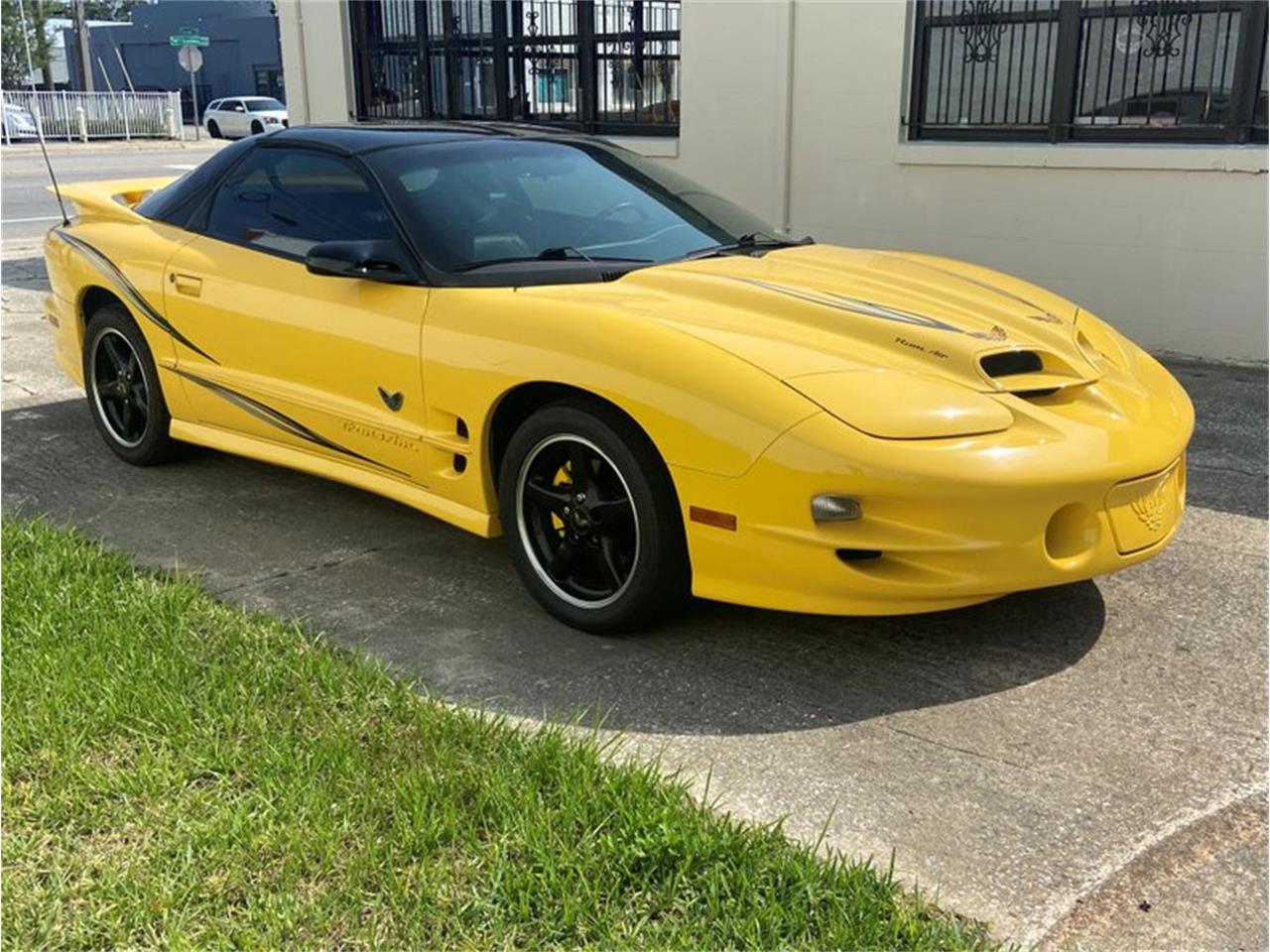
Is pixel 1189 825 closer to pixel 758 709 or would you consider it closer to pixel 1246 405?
pixel 758 709

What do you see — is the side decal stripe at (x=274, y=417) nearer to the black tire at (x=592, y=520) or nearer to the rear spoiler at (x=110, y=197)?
the black tire at (x=592, y=520)

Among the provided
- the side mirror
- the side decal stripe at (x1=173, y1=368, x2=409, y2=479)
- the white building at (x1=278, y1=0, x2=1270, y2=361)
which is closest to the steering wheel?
the side mirror

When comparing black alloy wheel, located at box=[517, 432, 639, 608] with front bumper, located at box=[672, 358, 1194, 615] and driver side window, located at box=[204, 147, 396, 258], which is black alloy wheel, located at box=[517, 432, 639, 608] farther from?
driver side window, located at box=[204, 147, 396, 258]

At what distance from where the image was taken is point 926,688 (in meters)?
3.38

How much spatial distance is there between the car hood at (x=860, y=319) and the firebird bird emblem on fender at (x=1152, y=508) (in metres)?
0.39

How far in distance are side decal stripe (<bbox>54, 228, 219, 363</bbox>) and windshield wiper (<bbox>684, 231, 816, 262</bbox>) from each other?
1.96 meters

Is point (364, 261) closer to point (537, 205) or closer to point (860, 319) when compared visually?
point (537, 205)

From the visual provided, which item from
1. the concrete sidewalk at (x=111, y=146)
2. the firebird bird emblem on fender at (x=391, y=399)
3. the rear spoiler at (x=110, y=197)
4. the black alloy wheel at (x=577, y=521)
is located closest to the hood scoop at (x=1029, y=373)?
the black alloy wheel at (x=577, y=521)

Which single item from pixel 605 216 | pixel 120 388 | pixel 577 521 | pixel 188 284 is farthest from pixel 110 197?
pixel 577 521

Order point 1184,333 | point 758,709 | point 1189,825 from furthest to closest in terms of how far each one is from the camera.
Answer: point 1184,333
point 758,709
point 1189,825

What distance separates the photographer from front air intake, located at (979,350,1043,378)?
350cm

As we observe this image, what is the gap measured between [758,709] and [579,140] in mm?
2652

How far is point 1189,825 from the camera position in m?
2.74

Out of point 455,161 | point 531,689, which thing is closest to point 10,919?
point 531,689
